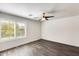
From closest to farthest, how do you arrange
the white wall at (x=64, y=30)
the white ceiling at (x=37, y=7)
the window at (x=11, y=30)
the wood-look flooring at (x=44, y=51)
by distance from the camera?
the white ceiling at (x=37, y=7) < the wood-look flooring at (x=44, y=51) < the window at (x=11, y=30) < the white wall at (x=64, y=30)

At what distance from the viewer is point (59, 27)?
6359mm

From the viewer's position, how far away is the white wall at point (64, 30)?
509 centimetres

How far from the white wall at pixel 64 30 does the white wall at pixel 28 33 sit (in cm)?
100

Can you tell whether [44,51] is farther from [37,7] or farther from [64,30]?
[64,30]

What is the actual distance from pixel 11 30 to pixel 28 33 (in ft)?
6.22

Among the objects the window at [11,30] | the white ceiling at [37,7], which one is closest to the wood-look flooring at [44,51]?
the window at [11,30]

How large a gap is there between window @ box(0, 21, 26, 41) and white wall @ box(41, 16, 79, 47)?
8.55 feet

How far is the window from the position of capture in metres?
4.39

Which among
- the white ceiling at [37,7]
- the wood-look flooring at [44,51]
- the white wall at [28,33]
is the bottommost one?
the wood-look flooring at [44,51]

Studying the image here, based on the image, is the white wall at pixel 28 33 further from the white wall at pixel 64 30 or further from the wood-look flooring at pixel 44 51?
the white wall at pixel 64 30

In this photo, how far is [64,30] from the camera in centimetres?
589

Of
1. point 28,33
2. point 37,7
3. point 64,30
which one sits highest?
point 37,7

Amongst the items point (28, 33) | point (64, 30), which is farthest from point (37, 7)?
point (28, 33)

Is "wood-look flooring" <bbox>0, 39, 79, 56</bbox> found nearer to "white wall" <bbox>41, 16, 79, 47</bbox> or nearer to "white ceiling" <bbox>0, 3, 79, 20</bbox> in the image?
"white wall" <bbox>41, 16, 79, 47</bbox>
